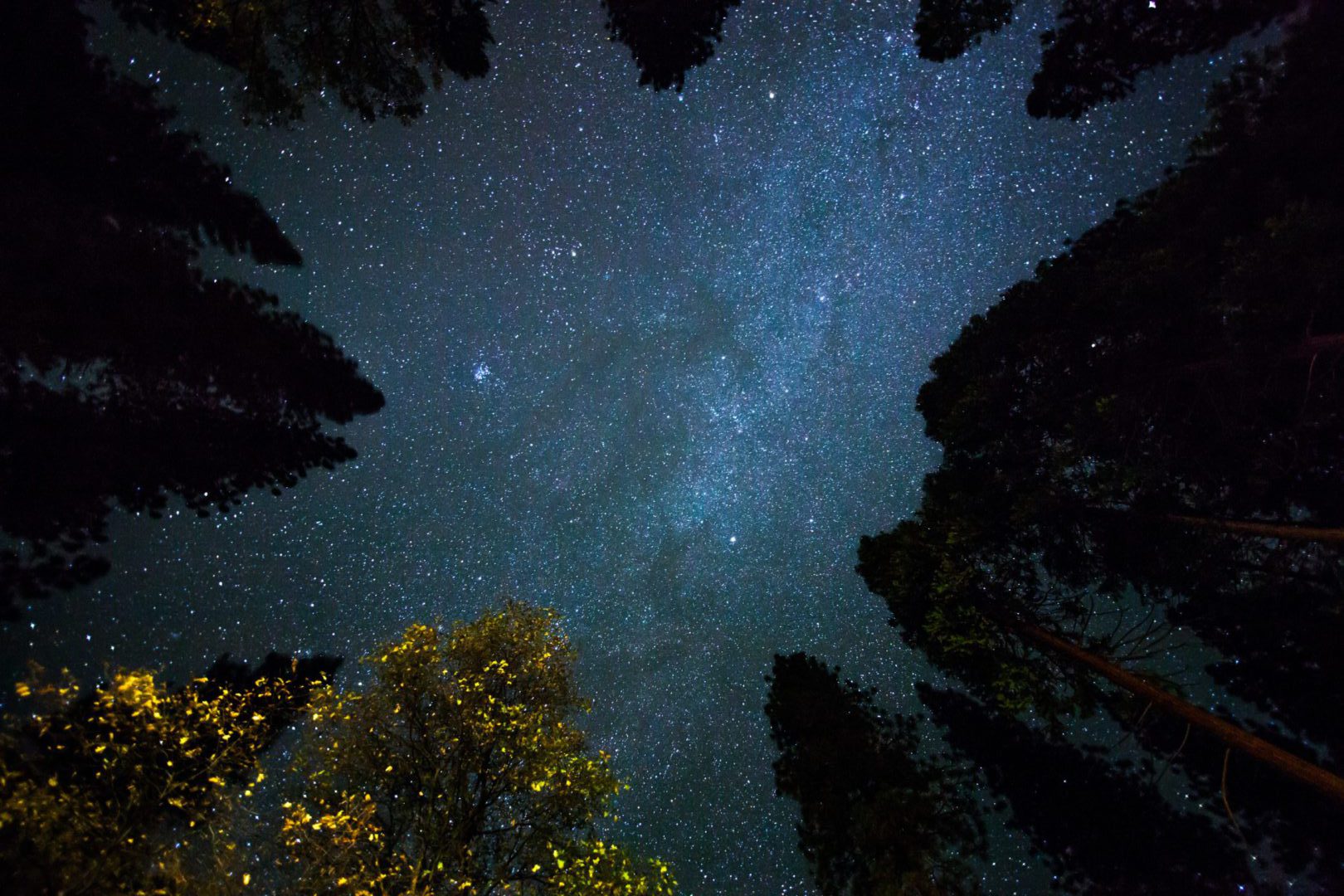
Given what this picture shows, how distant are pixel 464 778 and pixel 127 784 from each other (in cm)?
547

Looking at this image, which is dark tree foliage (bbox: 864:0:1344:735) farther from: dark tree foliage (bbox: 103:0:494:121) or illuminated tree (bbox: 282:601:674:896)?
dark tree foliage (bbox: 103:0:494:121)

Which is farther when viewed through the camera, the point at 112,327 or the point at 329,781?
the point at 329,781

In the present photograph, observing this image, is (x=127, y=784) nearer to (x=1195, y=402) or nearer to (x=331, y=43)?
(x=331, y=43)

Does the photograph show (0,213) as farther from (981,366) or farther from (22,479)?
(981,366)

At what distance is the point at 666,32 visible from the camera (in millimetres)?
10570

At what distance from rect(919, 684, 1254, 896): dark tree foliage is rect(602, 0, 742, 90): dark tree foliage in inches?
630

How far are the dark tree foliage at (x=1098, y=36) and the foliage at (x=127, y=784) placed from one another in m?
16.6

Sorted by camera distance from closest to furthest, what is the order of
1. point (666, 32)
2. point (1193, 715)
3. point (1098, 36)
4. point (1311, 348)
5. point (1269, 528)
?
point (1311, 348) → point (1193, 715) → point (1269, 528) → point (1098, 36) → point (666, 32)

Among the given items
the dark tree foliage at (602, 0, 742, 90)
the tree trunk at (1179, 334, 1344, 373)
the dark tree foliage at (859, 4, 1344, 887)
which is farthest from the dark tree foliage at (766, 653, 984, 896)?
the dark tree foliage at (602, 0, 742, 90)

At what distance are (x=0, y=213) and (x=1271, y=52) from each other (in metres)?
16.3

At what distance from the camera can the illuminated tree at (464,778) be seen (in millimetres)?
9930

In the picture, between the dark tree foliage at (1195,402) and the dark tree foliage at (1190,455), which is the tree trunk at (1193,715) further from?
the dark tree foliage at (1195,402)

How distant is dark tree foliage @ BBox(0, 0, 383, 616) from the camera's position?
6246 mm

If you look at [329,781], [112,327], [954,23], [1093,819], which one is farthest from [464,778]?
[954,23]
